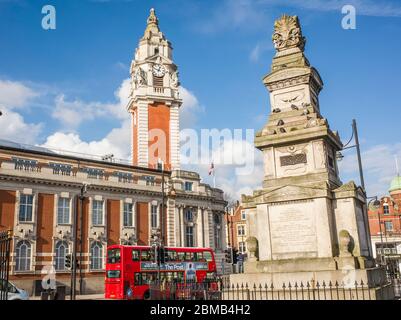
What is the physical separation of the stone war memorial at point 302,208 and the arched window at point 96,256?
2994 cm

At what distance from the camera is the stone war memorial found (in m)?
13.7

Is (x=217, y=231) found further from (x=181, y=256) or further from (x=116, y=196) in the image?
(x=181, y=256)

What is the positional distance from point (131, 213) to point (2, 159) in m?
14.5

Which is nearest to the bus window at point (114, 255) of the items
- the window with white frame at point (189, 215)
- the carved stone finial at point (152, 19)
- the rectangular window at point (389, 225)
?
the window with white frame at point (189, 215)

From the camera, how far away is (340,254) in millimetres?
13688

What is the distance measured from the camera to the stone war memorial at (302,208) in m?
13.7

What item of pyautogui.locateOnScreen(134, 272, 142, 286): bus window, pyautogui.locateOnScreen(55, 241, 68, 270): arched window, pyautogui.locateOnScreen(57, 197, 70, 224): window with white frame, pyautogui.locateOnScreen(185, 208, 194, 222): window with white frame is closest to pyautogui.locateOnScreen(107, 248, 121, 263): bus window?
pyautogui.locateOnScreen(134, 272, 142, 286): bus window

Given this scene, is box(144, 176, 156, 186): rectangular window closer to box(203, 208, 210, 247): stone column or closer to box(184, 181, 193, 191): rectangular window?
box(184, 181, 193, 191): rectangular window

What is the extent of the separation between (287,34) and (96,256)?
31.9 metres

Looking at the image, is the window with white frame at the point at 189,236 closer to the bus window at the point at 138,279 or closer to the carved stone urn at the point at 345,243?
the bus window at the point at 138,279

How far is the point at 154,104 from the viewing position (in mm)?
58812

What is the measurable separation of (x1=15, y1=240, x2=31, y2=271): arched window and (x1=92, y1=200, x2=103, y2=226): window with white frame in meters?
7.05

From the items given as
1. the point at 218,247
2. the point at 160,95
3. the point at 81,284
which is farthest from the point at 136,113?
the point at 81,284
